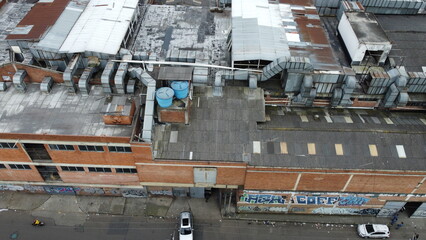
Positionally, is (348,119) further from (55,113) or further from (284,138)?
(55,113)

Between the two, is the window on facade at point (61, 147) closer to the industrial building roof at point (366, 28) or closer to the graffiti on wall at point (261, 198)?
the graffiti on wall at point (261, 198)

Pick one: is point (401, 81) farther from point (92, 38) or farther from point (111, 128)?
point (92, 38)

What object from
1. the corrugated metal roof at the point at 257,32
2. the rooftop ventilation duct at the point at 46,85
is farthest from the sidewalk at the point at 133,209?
the corrugated metal roof at the point at 257,32

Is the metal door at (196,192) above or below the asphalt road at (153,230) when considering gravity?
above

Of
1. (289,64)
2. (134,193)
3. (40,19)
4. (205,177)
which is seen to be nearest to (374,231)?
(205,177)

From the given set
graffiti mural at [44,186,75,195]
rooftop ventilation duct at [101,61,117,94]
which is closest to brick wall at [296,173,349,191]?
rooftop ventilation duct at [101,61,117,94]

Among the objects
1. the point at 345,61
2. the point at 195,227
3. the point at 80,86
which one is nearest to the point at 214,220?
the point at 195,227
